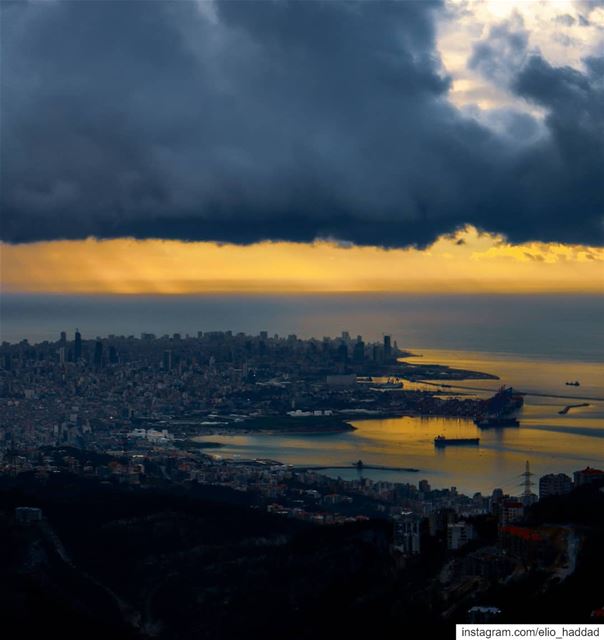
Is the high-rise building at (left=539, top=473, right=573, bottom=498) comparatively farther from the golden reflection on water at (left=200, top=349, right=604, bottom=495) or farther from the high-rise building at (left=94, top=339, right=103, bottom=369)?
the high-rise building at (left=94, top=339, right=103, bottom=369)

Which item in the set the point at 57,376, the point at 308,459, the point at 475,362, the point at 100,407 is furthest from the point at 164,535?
the point at 475,362

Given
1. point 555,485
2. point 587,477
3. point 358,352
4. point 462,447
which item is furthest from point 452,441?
point 358,352

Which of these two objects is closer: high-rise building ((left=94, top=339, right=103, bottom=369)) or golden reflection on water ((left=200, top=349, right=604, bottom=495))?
golden reflection on water ((left=200, top=349, right=604, bottom=495))

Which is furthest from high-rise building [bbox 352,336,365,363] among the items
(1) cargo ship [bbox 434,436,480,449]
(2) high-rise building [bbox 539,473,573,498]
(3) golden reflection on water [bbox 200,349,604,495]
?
(2) high-rise building [bbox 539,473,573,498]

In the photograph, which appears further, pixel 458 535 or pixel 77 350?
pixel 77 350

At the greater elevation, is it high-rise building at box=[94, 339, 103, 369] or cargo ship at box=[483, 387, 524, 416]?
high-rise building at box=[94, 339, 103, 369]

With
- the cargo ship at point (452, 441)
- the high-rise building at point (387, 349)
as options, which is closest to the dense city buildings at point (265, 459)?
the high-rise building at point (387, 349)

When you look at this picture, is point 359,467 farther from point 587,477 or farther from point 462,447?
point 587,477

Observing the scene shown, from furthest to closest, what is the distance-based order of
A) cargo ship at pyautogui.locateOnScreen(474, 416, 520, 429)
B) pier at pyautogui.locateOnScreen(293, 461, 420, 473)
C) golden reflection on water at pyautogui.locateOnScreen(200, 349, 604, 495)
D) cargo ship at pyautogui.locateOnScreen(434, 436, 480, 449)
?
cargo ship at pyautogui.locateOnScreen(474, 416, 520, 429), cargo ship at pyautogui.locateOnScreen(434, 436, 480, 449), pier at pyautogui.locateOnScreen(293, 461, 420, 473), golden reflection on water at pyautogui.locateOnScreen(200, 349, 604, 495)
